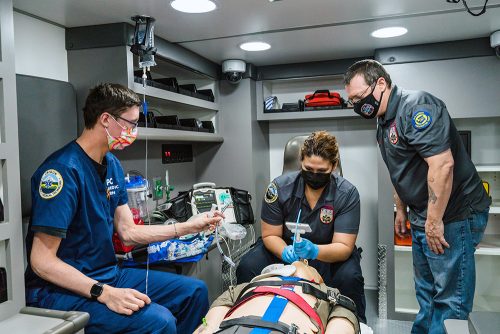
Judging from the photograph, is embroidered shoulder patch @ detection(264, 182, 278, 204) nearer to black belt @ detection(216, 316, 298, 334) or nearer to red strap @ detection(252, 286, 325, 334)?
red strap @ detection(252, 286, 325, 334)

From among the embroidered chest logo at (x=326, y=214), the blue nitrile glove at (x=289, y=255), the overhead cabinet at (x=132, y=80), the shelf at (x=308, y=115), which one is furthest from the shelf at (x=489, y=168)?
the overhead cabinet at (x=132, y=80)

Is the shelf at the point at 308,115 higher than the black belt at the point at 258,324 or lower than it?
higher

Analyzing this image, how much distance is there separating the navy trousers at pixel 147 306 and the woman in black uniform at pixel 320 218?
1.30 ft

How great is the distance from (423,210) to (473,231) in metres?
0.25

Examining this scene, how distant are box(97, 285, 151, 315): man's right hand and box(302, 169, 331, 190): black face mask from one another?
1.05 m

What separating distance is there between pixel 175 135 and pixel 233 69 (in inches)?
32.0

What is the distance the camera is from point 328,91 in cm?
334

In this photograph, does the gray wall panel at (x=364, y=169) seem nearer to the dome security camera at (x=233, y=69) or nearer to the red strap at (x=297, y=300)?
the dome security camera at (x=233, y=69)

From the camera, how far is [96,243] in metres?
1.67

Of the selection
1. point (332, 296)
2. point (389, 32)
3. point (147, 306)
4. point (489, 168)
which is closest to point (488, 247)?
point (489, 168)

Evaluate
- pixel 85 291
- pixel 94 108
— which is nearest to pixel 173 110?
pixel 94 108

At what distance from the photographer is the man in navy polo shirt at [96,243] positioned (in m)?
1.49

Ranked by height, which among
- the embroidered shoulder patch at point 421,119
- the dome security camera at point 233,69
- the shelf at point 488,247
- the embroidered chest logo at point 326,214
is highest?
the dome security camera at point 233,69

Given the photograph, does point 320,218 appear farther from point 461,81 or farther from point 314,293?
point 461,81
